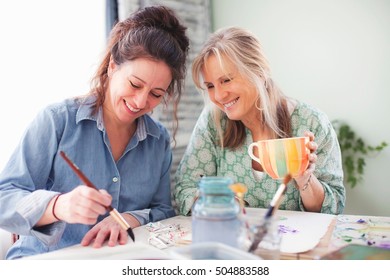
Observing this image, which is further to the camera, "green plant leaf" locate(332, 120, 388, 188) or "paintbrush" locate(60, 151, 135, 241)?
"green plant leaf" locate(332, 120, 388, 188)

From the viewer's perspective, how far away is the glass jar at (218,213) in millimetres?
704

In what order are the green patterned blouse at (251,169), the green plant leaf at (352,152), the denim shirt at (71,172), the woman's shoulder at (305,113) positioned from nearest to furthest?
the denim shirt at (71,172)
the green patterned blouse at (251,169)
the woman's shoulder at (305,113)
the green plant leaf at (352,152)

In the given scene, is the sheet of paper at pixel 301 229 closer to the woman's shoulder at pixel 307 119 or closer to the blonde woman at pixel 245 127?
the blonde woman at pixel 245 127

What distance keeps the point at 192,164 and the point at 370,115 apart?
1468 mm

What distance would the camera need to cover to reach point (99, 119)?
122 centimetres

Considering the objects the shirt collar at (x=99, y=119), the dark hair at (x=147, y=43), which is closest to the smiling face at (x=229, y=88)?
the dark hair at (x=147, y=43)

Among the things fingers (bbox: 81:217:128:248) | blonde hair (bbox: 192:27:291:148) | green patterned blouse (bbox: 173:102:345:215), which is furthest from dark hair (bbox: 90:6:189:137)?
fingers (bbox: 81:217:128:248)

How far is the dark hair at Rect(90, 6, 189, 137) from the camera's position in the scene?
1.20 metres

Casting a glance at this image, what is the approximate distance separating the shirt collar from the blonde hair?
246 millimetres

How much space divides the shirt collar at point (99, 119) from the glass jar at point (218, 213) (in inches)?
23.7

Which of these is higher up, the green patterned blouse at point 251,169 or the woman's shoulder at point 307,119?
the woman's shoulder at point 307,119

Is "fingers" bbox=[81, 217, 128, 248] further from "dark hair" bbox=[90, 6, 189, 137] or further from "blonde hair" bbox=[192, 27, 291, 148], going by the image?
"blonde hair" bbox=[192, 27, 291, 148]

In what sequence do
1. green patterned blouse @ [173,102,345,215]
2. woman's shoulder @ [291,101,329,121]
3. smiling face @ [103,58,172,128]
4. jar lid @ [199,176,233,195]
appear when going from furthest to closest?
woman's shoulder @ [291,101,329,121] < green patterned blouse @ [173,102,345,215] < smiling face @ [103,58,172,128] < jar lid @ [199,176,233,195]

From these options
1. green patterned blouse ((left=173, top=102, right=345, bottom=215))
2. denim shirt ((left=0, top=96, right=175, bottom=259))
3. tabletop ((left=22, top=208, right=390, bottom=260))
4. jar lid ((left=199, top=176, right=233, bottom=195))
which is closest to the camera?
jar lid ((left=199, top=176, right=233, bottom=195))
